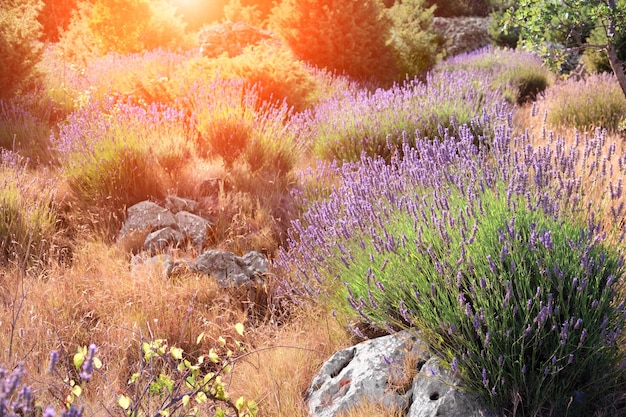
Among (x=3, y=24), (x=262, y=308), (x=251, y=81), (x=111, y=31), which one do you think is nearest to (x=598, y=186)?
(x=262, y=308)

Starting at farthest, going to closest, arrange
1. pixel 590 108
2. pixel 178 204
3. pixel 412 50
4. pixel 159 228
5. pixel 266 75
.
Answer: pixel 412 50
pixel 266 75
pixel 590 108
pixel 178 204
pixel 159 228

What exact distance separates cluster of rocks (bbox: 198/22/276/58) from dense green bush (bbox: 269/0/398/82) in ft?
2.11

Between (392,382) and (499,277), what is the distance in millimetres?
638

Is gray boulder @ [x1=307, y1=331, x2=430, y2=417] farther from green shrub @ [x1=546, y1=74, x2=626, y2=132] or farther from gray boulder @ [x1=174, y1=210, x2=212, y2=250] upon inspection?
green shrub @ [x1=546, y1=74, x2=626, y2=132]

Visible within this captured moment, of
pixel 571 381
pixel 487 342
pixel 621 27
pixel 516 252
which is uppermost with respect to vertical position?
pixel 621 27

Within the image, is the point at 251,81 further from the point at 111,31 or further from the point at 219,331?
the point at 111,31

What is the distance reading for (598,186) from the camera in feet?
11.0

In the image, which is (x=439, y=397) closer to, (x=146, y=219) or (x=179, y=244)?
(x=179, y=244)

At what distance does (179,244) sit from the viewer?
12.6 ft

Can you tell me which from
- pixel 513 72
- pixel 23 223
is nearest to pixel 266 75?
pixel 23 223

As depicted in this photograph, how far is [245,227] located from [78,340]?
1.53 meters

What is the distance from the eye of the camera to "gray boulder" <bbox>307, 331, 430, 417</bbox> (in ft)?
7.03

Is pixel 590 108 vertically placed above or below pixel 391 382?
above

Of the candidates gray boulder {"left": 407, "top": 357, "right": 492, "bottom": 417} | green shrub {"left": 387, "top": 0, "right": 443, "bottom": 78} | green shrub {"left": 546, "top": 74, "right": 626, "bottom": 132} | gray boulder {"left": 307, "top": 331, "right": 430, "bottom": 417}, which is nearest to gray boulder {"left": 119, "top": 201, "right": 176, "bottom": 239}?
gray boulder {"left": 307, "top": 331, "right": 430, "bottom": 417}
